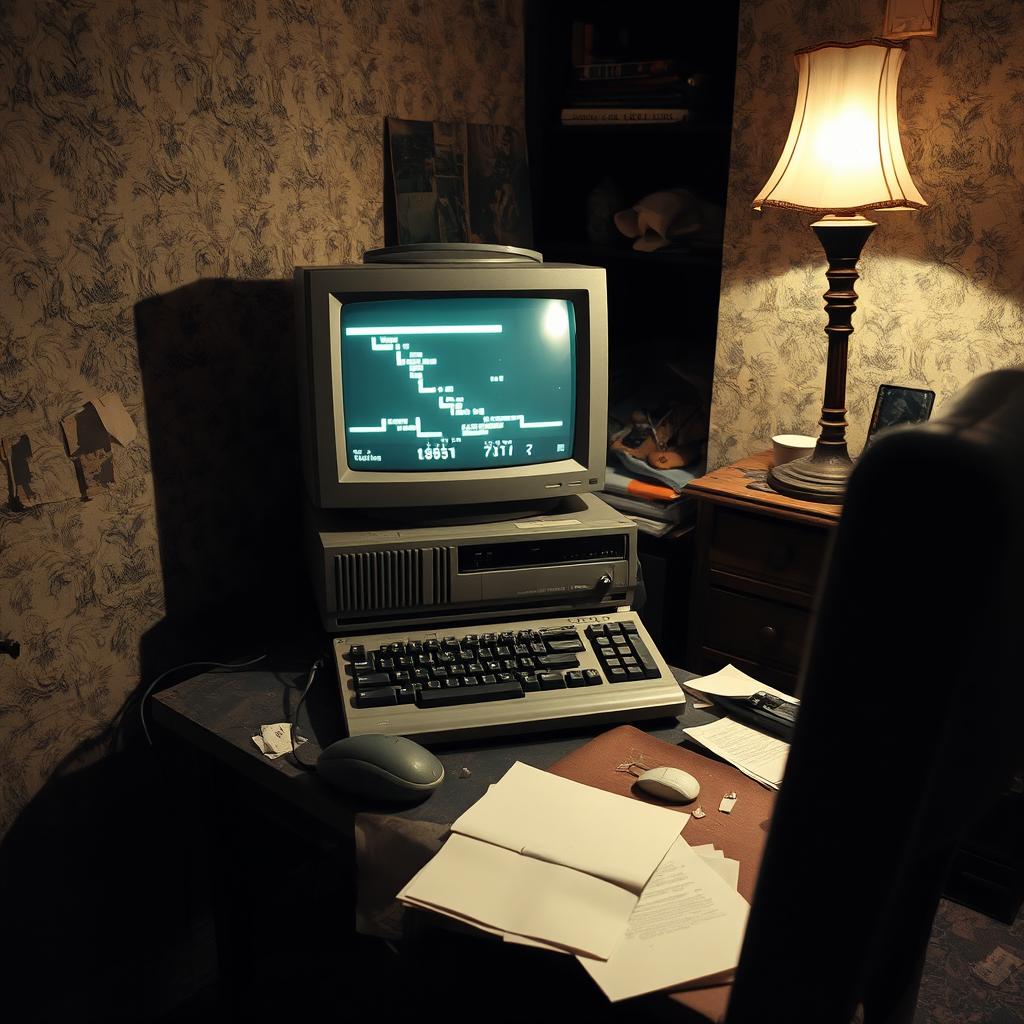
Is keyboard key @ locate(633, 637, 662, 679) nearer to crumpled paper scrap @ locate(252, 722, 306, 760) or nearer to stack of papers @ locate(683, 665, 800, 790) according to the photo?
stack of papers @ locate(683, 665, 800, 790)

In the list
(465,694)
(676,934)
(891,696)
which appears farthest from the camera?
(465,694)

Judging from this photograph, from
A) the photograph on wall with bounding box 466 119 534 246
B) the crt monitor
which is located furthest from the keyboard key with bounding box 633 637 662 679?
the photograph on wall with bounding box 466 119 534 246

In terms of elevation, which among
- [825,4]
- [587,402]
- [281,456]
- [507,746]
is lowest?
[507,746]

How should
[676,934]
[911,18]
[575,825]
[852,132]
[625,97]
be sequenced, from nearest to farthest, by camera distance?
[676,934]
[575,825]
[852,132]
[911,18]
[625,97]

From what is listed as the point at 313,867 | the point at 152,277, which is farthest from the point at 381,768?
the point at 313,867

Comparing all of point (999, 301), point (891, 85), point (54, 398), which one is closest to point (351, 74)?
point (54, 398)

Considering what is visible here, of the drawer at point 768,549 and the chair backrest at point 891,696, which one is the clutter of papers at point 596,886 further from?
the drawer at point 768,549

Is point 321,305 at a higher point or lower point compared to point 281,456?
higher

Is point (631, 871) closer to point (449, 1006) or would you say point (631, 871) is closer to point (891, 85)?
point (449, 1006)

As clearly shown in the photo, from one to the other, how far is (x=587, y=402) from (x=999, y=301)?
853mm

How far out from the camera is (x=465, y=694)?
1.23 metres

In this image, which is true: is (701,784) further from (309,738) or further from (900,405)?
(900,405)

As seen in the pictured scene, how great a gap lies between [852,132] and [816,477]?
594mm

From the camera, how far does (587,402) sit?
154 cm
